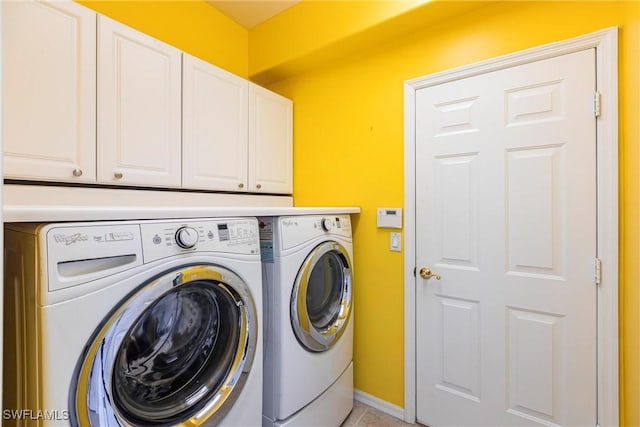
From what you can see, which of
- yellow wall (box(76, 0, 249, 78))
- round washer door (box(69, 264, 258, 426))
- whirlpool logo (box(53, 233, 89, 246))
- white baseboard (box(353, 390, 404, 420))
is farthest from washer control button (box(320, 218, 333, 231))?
yellow wall (box(76, 0, 249, 78))

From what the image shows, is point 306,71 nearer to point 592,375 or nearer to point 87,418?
point 87,418

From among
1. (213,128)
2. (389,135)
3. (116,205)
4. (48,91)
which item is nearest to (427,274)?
(389,135)

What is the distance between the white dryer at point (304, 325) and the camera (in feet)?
4.50

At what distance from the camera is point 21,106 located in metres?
1.13

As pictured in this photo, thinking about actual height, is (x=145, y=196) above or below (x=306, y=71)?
below

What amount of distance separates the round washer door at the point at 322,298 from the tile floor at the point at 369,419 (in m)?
0.55

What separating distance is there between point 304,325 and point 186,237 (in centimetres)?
74

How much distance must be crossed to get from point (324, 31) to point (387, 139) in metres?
0.81

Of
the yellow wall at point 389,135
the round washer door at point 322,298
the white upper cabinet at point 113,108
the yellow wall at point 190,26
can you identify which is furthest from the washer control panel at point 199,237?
the yellow wall at point 190,26

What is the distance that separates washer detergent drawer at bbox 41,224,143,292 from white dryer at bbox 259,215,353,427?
0.61 metres

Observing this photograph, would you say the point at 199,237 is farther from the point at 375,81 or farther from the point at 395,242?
the point at 375,81

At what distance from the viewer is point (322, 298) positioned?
5.83ft

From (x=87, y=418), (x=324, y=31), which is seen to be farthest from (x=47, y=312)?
(x=324, y=31)

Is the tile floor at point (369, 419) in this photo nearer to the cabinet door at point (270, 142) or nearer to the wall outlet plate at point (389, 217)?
the wall outlet plate at point (389, 217)
